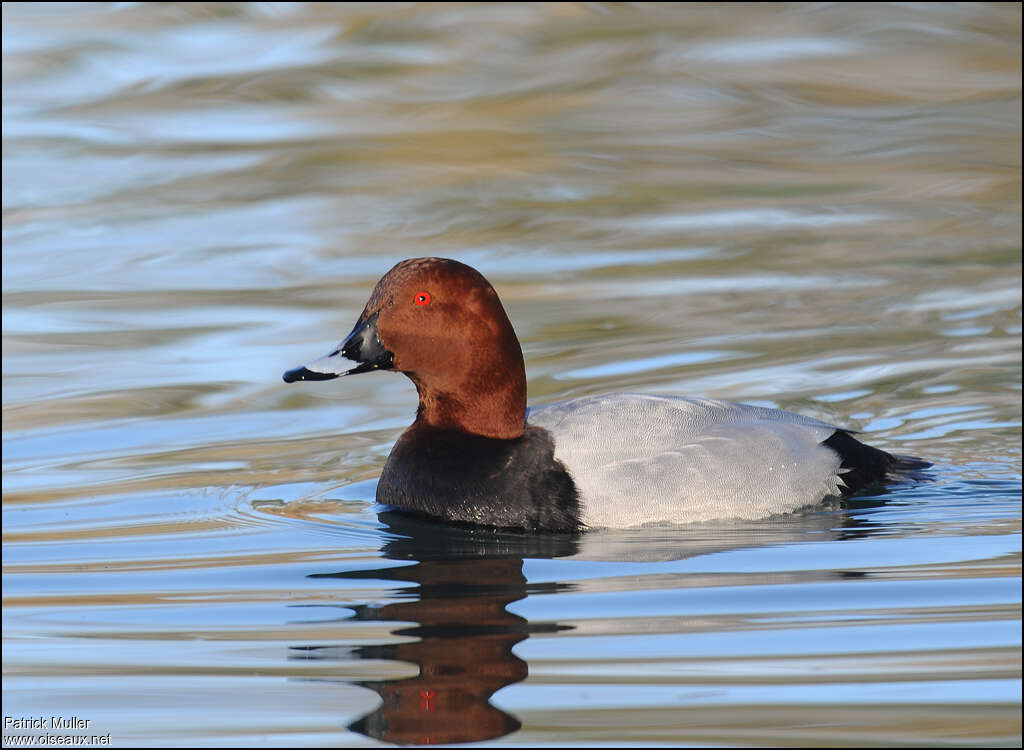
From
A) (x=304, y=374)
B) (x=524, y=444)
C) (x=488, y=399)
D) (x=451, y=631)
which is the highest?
(x=304, y=374)

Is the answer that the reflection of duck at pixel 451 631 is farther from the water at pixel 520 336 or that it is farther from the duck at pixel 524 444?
the duck at pixel 524 444

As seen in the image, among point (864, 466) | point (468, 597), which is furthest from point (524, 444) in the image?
point (864, 466)

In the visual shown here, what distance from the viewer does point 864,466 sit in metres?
6.30

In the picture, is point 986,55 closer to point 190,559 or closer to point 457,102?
point 457,102

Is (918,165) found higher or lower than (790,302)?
higher

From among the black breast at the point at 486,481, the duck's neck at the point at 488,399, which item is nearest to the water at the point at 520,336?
the black breast at the point at 486,481

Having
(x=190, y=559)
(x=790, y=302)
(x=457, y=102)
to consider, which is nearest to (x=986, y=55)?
(x=457, y=102)

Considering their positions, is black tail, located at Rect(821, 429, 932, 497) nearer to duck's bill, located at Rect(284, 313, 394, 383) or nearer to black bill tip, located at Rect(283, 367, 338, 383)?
duck's bill, located at Rect(284, 313, 394, 383)

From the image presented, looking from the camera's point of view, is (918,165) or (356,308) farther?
(918,165)

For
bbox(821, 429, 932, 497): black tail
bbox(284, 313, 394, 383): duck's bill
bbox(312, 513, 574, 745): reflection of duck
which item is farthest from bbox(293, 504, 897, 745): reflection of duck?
bbox(284, 313, 394, 383): duck's bill

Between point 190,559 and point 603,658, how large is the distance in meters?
1.89

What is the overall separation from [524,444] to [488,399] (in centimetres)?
22

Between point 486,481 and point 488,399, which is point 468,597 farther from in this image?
point 488,399

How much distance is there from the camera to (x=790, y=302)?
30.5ft
